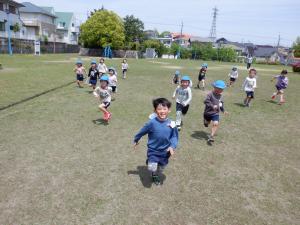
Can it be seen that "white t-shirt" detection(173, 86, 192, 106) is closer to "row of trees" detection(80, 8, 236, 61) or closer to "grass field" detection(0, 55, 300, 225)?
"grass field" detection(0, 55, 300, 225)

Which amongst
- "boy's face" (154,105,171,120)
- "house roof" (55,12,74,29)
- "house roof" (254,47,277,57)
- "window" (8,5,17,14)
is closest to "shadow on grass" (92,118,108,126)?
"boy's face" (154,105,171,120)

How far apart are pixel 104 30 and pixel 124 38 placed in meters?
4.51

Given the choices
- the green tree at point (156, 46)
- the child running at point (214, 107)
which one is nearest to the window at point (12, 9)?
the green tree at point (156, 46)

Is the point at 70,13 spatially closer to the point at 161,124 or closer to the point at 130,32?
the point at 130,32

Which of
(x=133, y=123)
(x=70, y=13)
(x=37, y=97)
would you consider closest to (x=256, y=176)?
(x=133, y=123)

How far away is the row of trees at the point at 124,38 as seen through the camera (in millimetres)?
52438

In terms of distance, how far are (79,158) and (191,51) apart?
6771 cm

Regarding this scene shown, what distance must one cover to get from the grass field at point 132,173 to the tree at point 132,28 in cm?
5567

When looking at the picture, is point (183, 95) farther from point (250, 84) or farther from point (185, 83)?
point (250, 84)

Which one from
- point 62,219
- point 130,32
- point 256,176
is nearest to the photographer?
point 62,219

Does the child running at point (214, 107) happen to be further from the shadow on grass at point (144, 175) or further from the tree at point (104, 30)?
the tree at point (104, 30)

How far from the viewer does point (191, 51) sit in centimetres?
7050

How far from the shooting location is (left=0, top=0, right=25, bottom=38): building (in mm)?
48062

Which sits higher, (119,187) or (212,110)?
(212,110)
